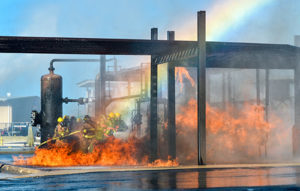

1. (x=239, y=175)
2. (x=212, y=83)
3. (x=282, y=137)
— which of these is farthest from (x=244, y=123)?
(x=212, y=83)

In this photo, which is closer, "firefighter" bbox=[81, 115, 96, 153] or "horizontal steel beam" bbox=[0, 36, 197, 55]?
"horizontal steel beam" bbox=[0, 36, 197, 55]

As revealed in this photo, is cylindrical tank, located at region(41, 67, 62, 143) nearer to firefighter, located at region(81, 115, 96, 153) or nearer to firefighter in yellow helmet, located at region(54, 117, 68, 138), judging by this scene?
firefighter in yellow helmet, located at region(54, 117, 68, 138)

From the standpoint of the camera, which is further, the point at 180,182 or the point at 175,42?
the point at 175,42

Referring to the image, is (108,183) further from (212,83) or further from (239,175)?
(212,83)

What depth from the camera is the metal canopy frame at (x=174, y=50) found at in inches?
644

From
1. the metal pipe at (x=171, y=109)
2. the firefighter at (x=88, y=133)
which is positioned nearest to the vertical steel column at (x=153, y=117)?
the metal pipe at (x=171, y=109)

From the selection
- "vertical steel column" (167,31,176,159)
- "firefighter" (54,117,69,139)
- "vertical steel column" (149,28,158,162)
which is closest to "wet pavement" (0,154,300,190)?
"vertical steel column" (149,28,158,162)

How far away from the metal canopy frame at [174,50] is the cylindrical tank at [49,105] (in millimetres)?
3506

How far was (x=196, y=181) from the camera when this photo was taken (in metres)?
12.5

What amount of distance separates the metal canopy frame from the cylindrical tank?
11.5 feet

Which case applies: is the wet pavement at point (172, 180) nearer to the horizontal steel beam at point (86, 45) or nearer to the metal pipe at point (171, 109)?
the metal pipe at point (171, 109)

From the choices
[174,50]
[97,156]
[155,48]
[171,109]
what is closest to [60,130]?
[97,156]

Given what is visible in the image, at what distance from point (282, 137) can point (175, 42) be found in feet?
49.1

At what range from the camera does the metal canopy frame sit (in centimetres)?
1636
